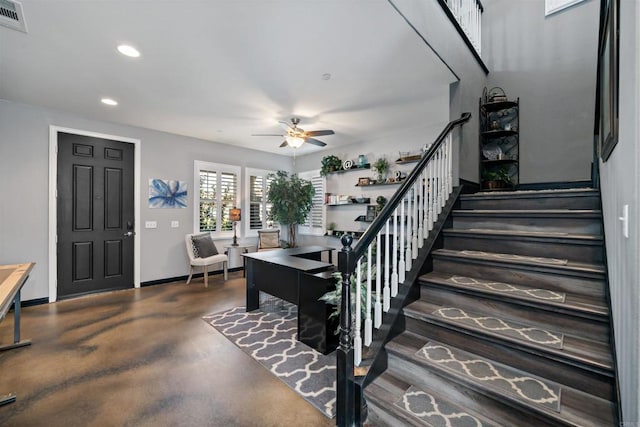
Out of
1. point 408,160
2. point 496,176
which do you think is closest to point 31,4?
point 408,160

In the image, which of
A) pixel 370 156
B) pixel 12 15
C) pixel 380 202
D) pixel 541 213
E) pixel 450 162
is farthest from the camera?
pixel 370 156

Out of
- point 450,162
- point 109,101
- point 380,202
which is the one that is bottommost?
point 380,202

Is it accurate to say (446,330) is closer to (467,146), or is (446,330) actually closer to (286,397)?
(286,397)

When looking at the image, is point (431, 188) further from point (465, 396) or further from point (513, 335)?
point (465, 396)

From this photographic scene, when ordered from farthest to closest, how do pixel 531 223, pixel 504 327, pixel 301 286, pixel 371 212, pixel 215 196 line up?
pixel 215 196, pixel 371 212, pixel 301 286, pixel 531 223, pixel 504 327

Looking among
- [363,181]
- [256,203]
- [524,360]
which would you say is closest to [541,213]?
[524,360]

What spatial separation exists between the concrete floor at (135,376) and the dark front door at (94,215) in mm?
757

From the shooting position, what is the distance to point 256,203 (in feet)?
21.8

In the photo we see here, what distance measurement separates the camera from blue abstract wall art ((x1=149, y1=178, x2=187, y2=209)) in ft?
16.5

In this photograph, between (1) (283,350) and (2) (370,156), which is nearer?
(1) (283,350)

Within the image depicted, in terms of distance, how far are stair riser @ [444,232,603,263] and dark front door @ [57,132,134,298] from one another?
4985 mm

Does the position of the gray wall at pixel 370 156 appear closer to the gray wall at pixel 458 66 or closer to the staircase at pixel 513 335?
the gray wall at pixel 458 66

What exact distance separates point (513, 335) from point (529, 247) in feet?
3.14

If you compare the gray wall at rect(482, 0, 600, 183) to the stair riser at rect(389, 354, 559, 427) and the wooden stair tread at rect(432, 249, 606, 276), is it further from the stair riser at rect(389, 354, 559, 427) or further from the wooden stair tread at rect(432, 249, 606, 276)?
the stair riser at rect(389, 354, 559, 427)
